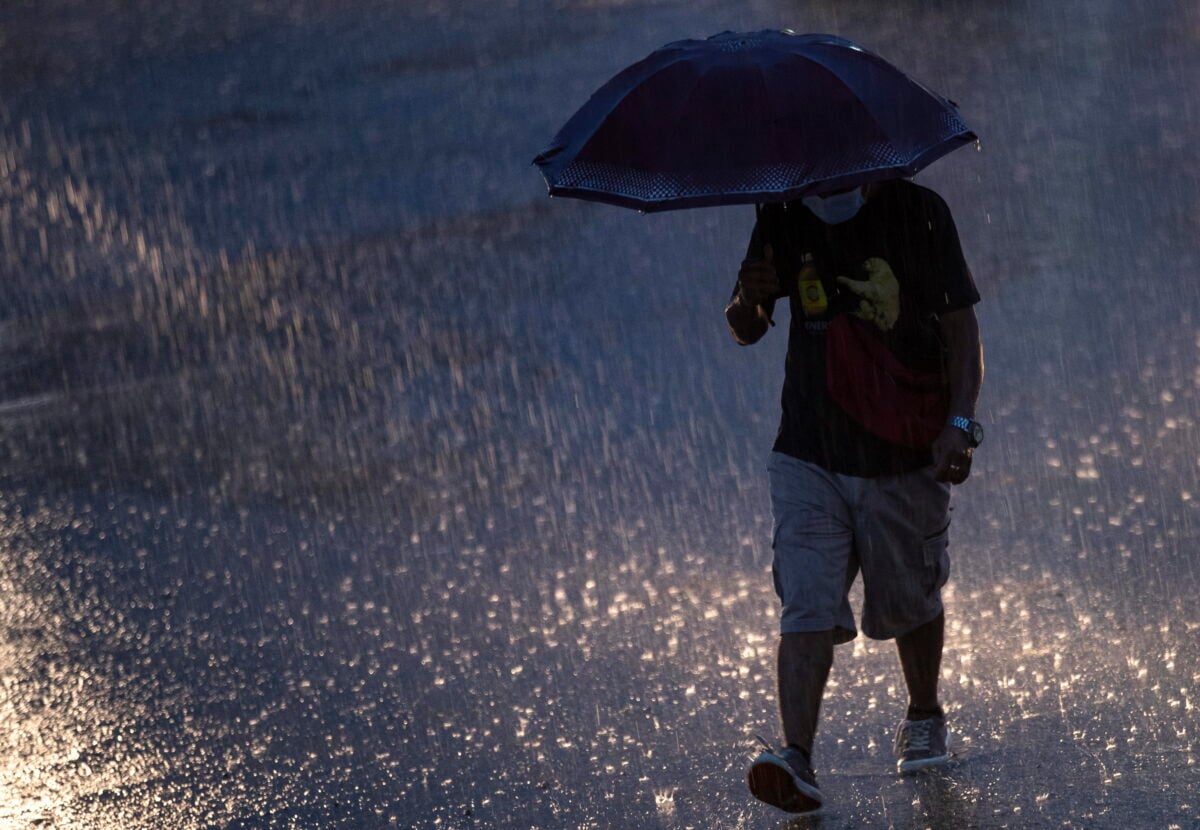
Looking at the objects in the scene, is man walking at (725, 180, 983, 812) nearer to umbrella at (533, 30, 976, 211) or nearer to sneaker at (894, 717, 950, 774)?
sneaker at (894, 717, 950, 774)

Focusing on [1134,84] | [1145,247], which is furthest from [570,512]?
[1134,84]

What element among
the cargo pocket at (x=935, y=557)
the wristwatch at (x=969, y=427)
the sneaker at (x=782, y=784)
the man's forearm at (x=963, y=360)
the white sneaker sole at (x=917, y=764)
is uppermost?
the man's forearm at (x=963, y=360)

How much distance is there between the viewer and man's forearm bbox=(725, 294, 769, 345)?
4090 mm

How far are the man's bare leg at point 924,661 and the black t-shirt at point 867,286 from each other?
0.44m

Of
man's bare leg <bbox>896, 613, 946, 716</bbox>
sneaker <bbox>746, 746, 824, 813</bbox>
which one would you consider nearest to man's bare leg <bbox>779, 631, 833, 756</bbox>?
sneaker <bbox>746, 746, 824, 813</bbox>

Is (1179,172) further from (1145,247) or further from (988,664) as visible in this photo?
(988,664)

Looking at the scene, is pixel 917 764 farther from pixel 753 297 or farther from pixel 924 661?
pixel 753 297

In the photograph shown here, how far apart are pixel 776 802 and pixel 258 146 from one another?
11333 millimetres

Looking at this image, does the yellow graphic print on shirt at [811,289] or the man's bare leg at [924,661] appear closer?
the yellow graphic print on shirt at [811,289]

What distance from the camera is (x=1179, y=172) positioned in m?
10.2

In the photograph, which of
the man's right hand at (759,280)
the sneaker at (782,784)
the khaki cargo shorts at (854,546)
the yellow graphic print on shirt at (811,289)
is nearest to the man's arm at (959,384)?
the khaki cargo shorts at (854,546)

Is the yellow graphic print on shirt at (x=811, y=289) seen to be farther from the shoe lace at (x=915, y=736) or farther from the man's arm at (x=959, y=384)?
the shoe lace at (x=915, y=736)

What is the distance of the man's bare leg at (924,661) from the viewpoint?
4.14 meters

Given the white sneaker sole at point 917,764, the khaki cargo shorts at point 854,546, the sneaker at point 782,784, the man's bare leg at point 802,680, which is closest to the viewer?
the sneaker at point 782,784
